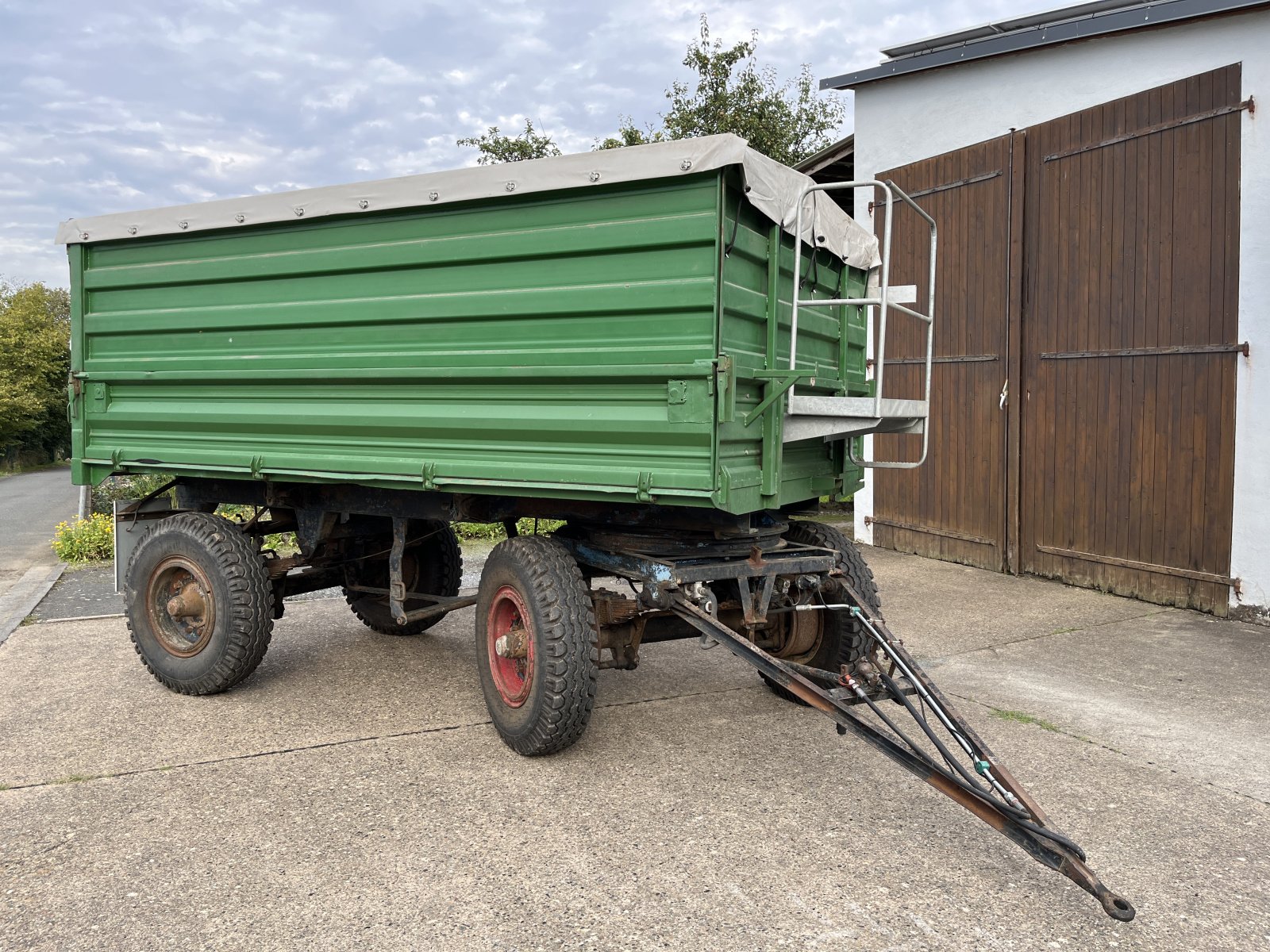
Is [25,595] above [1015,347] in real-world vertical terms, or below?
below

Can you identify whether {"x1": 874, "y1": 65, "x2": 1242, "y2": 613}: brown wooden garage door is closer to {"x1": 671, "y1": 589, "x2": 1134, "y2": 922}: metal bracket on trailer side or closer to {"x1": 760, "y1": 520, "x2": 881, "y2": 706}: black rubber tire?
{"x1": 760, "y1": 520, "x2": 881, "y2": 706}: black rubber tire

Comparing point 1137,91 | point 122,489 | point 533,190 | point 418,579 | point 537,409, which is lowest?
point 418,579

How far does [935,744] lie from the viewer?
321 centimetres

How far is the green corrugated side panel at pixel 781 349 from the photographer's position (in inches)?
142

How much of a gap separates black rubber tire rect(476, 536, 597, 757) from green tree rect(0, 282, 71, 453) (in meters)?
42.7

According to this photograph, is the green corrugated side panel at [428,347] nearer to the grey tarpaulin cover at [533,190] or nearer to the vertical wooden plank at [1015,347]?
the grey tarpaulin cover at [533,190]

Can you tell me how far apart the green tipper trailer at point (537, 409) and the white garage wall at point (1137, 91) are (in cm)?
306

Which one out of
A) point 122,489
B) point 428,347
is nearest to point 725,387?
point 428,347

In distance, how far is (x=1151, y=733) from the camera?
14.6 feet

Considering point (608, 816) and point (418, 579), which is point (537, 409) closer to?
point (608, 816)

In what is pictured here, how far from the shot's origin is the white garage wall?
6398 millimetres

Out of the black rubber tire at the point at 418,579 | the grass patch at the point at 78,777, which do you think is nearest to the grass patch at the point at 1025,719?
the black rubber tire at the point at 418,579

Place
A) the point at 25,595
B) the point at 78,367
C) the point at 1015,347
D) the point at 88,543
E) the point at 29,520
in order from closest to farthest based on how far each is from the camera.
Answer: the point at 78,367
the point at 25,595
the point at 1015,347
the point at 88,543
the point at 29,520

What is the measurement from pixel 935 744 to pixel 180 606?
3733 millimetres
